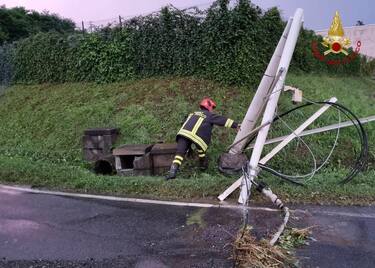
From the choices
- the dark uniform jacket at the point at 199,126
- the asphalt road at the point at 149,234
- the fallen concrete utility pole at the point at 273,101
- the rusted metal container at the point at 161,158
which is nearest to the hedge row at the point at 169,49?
the rusted metal container at the point at 161,158

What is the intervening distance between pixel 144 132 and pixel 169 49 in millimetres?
3443

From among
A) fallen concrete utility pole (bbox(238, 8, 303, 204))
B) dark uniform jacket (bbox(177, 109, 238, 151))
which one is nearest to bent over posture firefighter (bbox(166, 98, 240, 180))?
dark uniform jacket (bbox(177, 109, 238, 151))

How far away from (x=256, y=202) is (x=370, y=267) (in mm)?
2378

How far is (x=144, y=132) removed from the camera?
10.9 metres

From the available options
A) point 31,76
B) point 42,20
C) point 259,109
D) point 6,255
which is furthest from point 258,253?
point 42,20

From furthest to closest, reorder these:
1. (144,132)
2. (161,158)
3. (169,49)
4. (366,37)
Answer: (366,37) → (169,49) → (144,132) → (161,158)

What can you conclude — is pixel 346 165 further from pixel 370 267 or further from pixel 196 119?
pixel 370 267

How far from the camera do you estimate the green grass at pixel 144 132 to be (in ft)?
24.6

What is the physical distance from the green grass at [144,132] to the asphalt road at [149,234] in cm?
76

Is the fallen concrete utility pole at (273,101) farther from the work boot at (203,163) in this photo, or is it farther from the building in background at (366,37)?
the building in background at (366,37)

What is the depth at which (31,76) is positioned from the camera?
1653cm

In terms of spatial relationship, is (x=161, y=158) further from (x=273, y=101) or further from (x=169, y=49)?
(x=169, y=49)

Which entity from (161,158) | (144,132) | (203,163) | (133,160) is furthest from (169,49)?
(203,163)

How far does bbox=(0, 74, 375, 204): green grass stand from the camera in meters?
7.51
